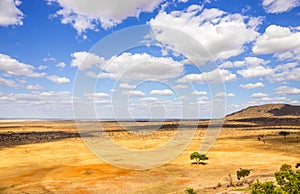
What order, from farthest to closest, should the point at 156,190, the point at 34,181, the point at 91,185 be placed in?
the point at 34,181 < the point at 91,185 < the point at 156,190

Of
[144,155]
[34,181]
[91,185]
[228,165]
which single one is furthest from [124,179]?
[144,155]

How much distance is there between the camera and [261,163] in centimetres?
6931

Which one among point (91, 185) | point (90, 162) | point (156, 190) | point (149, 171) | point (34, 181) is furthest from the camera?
point (90, 162)

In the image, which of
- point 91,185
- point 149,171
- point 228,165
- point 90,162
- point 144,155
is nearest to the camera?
point 91,185

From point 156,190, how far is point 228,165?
2809 cm

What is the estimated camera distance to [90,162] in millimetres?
73750

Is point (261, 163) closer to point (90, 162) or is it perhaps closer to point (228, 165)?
point (228, 165)

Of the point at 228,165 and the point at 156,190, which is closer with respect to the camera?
the point at 156,190

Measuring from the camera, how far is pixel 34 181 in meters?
54.1

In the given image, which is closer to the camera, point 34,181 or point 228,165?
point 34,181

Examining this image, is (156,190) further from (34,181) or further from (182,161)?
(182,161)

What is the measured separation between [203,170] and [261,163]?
16141 millimetres

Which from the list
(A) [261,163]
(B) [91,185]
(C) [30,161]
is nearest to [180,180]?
(B) [91,185]

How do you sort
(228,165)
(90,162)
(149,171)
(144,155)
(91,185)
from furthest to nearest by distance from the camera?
(144,155), (90,162), (228,165), (149,171), (91,185)
